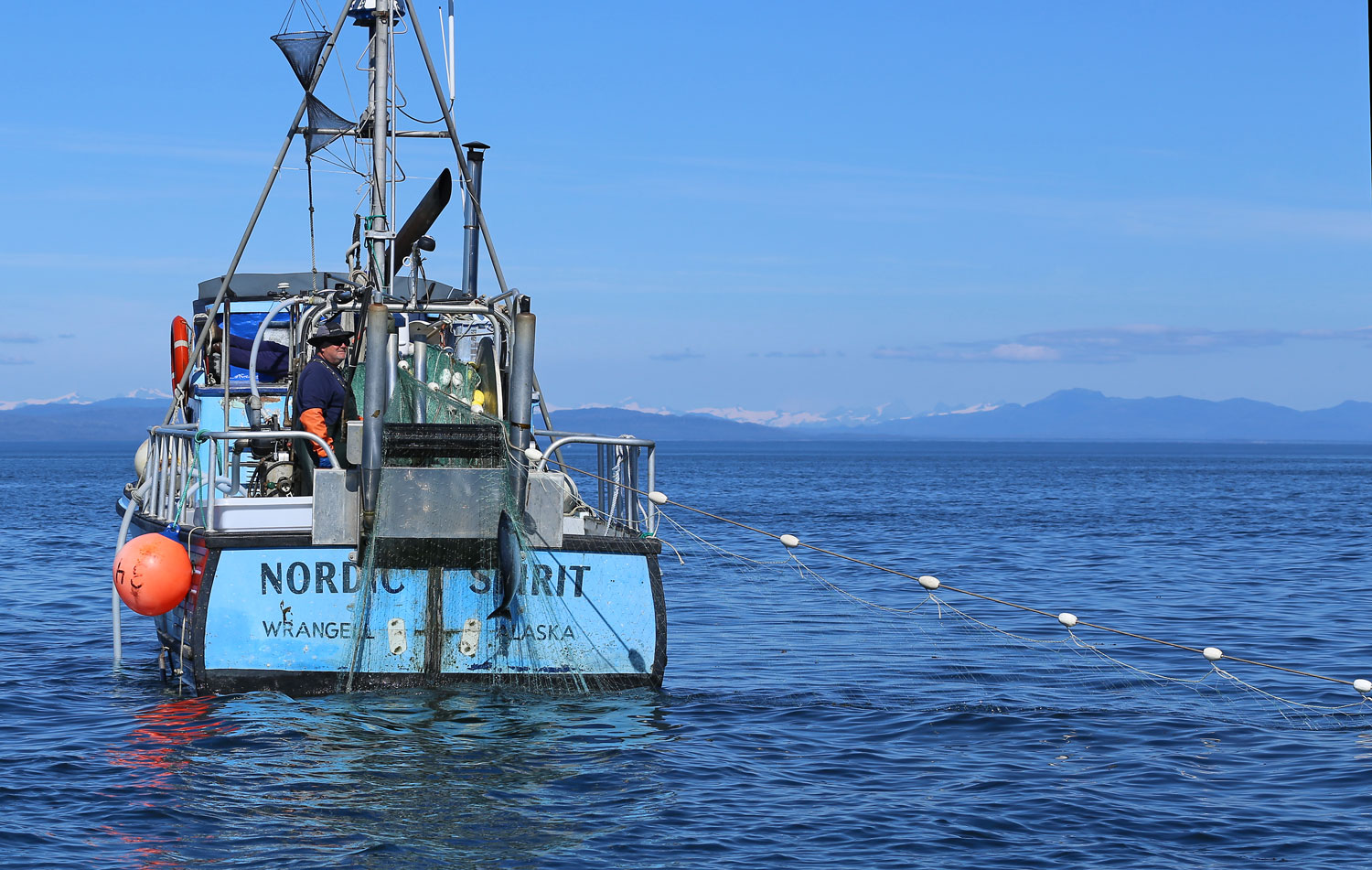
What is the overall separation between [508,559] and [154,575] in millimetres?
2829

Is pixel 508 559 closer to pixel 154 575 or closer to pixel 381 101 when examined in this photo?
pixel 154 575

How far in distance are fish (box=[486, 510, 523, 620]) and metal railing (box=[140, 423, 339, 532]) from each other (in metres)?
1.36

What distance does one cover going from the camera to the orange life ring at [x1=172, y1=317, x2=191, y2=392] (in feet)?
51.0

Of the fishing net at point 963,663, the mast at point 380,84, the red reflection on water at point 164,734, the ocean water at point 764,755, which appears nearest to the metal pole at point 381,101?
the mast at point 380,84

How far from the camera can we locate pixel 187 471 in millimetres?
12172

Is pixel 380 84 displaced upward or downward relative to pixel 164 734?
upward

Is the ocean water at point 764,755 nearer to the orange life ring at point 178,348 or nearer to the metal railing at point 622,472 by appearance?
the metal railing at point 622,472

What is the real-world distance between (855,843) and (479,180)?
30.5 feet

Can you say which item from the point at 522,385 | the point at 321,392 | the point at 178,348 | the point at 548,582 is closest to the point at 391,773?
the point at 548,582

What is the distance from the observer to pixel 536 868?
760 cm

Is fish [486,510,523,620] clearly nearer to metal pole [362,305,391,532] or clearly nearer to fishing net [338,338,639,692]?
fishing net [338,338,639,692]

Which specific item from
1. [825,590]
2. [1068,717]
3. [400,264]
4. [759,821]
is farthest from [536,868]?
[825,590]

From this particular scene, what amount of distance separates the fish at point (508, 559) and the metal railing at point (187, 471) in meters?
1.36

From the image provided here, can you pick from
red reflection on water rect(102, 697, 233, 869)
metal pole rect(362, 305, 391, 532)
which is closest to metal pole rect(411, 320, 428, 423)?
metal pole rect(362, 305, 391, 532)
